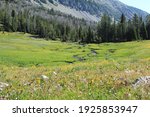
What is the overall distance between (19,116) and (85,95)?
11.6 ft

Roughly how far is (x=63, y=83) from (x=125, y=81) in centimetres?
273

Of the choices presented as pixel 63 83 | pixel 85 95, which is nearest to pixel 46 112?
A: pixel 85 95

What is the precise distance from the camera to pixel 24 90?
46.8 feet

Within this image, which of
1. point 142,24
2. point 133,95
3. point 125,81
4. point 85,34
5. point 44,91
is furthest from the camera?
point 85,34

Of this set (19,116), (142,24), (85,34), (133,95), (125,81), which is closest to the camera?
(19,116)

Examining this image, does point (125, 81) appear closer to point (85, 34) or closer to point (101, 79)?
point (101, 79)

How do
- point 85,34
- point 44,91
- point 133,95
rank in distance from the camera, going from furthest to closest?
point 85,34, point 44,91, point 133,95

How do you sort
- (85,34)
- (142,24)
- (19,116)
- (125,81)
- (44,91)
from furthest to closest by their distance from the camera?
(85,34)
(142,24)
(125,81)
(44,91)
(19,116)

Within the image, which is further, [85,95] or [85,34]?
[85,34]

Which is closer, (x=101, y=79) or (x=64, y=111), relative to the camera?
(x=64, y=111)

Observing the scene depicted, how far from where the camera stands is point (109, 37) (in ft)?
593

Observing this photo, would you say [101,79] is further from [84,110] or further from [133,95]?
[84,110]

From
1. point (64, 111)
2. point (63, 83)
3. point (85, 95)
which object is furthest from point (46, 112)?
point (63, 83)

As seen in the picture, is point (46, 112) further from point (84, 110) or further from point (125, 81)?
point (125, 81)
